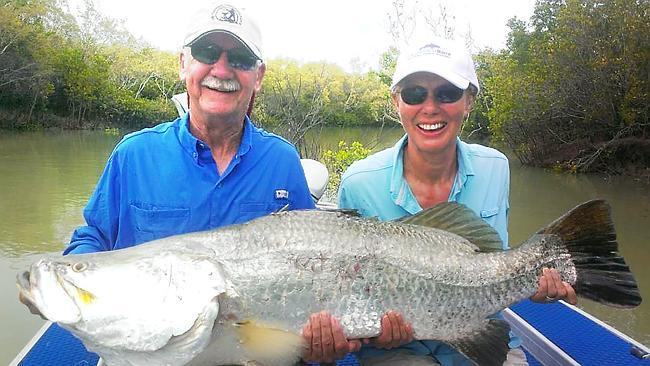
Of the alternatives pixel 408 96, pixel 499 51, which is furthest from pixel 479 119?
pixel 408 96

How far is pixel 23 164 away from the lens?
63.2ft

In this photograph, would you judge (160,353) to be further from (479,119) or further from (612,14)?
(479,119)

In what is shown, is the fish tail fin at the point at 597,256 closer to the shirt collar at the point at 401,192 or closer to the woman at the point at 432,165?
the woman at the point at 432,165

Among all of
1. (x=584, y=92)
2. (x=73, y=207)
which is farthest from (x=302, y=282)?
(x=584, y=92)

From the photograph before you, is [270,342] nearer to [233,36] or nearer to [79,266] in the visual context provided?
[79,266]

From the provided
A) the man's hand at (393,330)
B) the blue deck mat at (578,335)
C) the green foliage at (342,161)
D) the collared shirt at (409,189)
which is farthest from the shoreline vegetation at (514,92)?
the man's hand at (393,330)

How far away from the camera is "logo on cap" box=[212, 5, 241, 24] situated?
10.1ft

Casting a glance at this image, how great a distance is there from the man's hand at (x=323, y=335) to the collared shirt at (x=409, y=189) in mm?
908

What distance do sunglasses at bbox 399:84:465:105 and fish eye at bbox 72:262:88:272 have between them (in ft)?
6.26

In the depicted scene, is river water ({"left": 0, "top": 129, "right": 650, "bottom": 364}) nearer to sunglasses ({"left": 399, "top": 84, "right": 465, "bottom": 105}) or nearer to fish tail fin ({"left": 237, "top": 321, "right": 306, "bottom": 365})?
fish tail fin ({"left": 237, "top": 321, "right": 306, "bottom": 365})

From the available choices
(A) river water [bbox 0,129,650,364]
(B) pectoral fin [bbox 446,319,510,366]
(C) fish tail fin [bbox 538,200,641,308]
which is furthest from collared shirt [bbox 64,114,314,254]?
(A) river water [bbox 0,129,650,364]

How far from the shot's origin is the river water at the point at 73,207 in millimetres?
6957

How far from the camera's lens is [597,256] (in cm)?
271

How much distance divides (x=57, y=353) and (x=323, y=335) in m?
2.39
